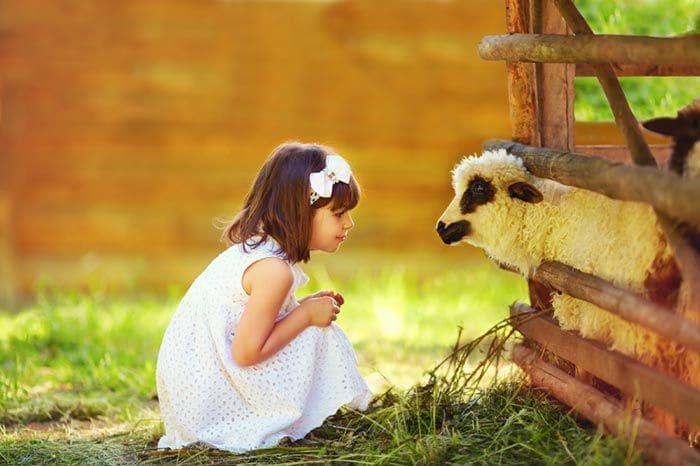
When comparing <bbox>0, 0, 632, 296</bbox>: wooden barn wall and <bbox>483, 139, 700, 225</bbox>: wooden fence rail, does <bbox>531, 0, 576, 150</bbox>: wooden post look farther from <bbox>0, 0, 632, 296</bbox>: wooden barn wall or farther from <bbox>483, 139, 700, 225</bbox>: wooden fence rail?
<bbox>0, 0, 632, 296</bbox>: wooden barn wall

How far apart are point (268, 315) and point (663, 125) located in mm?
1537

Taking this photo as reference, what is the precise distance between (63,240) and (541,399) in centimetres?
647

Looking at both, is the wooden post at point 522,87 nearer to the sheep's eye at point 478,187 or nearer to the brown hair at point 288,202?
the sheep's eye at point 478,187

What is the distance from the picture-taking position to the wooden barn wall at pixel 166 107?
32.0ft

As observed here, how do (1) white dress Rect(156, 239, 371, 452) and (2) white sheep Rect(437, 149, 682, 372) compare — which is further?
(1) white dress Rect(156, 239, 371, 452)

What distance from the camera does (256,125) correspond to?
387 inches

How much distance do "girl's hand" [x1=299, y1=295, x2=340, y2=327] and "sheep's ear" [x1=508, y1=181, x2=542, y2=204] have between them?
82 centimetres

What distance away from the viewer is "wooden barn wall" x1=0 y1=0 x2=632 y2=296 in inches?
384

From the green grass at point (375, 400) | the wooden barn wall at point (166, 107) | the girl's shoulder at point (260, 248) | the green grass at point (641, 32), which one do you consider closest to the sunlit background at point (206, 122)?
the wooden barn wall at point (166, 107)

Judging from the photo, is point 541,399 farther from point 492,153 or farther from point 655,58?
point 655,58

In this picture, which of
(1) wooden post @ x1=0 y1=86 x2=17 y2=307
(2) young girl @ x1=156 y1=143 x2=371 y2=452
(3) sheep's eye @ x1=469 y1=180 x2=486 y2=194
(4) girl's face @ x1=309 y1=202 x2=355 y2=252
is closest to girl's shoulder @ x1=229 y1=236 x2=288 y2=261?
(2) young girl @ x1=156 y1=143 x2=371 y2=452

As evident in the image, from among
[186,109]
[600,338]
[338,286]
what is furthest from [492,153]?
[186,109]

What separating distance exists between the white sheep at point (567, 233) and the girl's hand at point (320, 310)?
59 cm

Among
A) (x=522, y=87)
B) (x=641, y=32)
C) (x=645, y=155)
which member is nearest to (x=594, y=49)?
(x=645, y=155)
